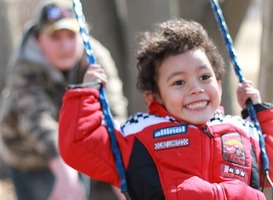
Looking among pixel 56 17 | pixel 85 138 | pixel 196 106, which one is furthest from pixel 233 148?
pixel 56 17

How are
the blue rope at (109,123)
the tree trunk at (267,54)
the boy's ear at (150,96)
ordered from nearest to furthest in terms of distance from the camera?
the blue rope at (109,123) < the boy's ear at (150,96) < the tree trunk at (267,54)

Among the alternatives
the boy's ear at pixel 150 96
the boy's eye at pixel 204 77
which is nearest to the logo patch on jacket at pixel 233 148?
the boy's eye at pixel 204 77

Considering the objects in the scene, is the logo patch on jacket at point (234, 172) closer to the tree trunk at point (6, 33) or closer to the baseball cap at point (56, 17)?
the baseball cap at point (56, 17)

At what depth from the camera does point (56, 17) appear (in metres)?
4.76

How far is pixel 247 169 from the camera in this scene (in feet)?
10.7

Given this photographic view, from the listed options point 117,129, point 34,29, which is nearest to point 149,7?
point 34,29

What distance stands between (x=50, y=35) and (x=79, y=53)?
222 millimetres

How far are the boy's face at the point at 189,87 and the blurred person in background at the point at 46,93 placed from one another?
1.32 metres

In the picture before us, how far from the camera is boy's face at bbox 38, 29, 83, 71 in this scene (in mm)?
4688

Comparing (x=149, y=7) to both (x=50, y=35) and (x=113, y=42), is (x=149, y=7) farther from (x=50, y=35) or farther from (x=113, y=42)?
(x=50, y=35)

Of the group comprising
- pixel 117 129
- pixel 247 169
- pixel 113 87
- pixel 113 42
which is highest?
pixel 113 42

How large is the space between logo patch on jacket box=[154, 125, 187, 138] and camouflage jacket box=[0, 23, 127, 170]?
1.35 m

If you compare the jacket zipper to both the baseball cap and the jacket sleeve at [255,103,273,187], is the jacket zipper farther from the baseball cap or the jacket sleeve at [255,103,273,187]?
the baseball cap

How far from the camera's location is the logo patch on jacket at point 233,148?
324 centimetres
